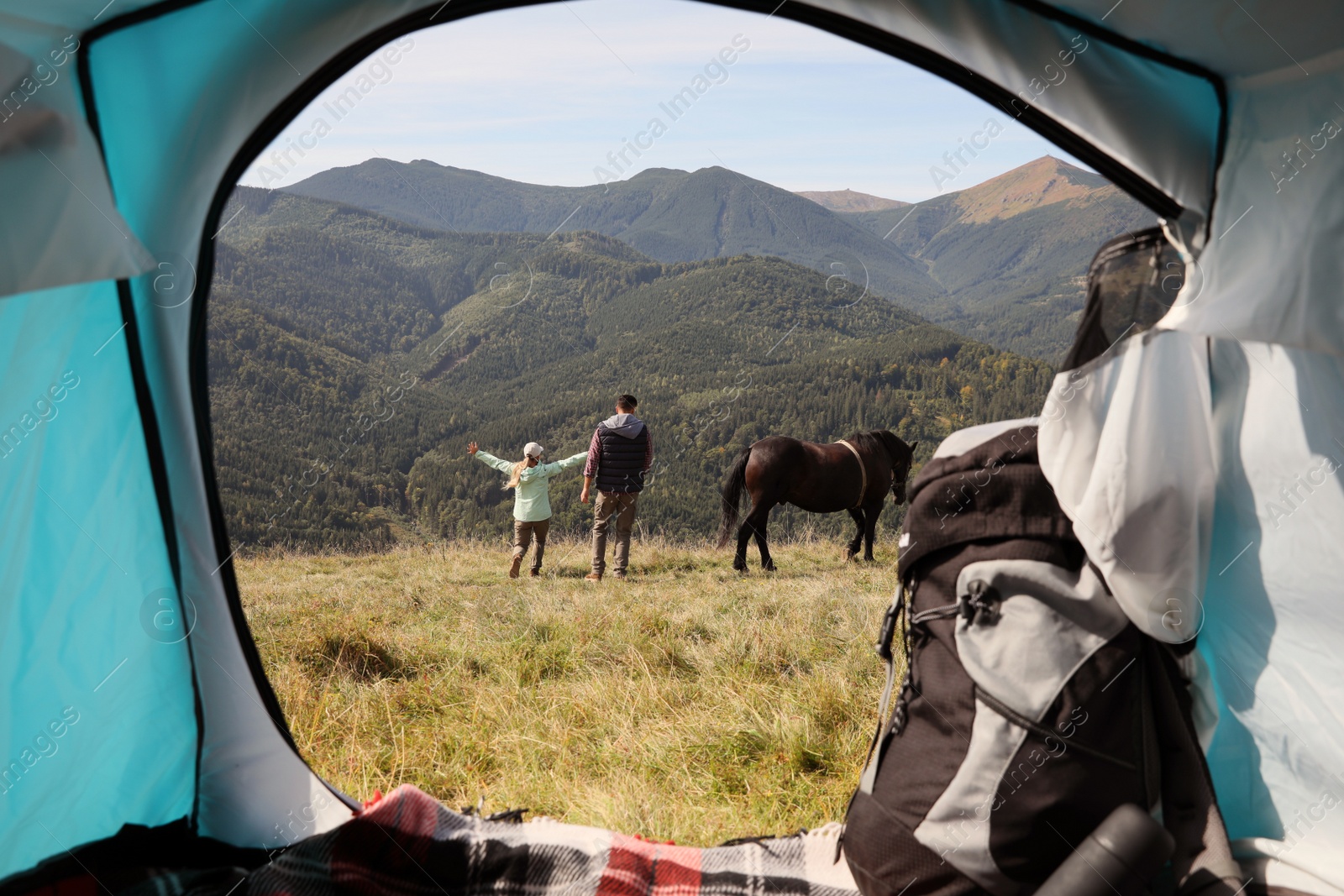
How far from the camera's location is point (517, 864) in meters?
2.28

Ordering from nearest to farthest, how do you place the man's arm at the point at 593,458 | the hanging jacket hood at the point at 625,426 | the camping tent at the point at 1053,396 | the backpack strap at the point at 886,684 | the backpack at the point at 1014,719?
the camping tent at the point at 1053,396 < the backpack at the point at 1014,719 < the backpack strap at the point at 886,684 < the hanging jacket hood at the point at 625,426 < the man's arm at the point at 593,458

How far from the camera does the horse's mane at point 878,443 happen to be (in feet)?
35.6

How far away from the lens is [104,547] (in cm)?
208

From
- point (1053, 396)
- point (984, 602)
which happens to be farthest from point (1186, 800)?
point (1053, 396)

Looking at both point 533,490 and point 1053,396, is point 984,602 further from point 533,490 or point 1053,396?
point 533,490

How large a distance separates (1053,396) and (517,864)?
6.31 ft

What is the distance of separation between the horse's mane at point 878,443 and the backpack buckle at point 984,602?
29.8 ft

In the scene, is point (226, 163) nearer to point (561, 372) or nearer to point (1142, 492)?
point (1142, 492)

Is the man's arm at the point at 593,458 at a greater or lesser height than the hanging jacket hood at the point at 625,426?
lesser

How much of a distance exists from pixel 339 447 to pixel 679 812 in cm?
8913

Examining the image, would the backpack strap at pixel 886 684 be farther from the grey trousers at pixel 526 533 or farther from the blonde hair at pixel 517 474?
the grey trousers at pixel 526 533

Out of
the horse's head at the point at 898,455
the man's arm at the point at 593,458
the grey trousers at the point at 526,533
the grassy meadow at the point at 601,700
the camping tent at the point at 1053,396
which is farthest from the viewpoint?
the horse's head at the point at 898,455

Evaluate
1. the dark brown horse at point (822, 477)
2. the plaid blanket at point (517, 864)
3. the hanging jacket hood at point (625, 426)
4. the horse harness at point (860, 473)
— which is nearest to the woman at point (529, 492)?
the hanging jacket hood at point (625, 426)

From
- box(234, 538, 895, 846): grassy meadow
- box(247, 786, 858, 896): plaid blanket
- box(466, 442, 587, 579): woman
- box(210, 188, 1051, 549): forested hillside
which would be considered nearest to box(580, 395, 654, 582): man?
box(466, 442, 587, 579): woman
